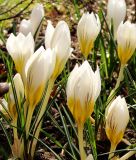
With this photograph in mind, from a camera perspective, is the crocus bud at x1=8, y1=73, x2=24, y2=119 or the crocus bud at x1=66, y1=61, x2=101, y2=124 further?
the crocus bud at x1=8, y1=73, x2=24, y2=119

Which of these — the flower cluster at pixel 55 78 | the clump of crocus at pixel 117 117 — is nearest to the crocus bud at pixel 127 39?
the flower cluster at pixel 55 78

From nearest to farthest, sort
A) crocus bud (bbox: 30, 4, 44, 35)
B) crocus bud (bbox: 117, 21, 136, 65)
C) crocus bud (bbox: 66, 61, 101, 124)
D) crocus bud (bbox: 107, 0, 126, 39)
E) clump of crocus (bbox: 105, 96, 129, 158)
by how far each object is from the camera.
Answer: crocus bud (bbox: 66, 61, 101, 124), clump of crocus (bbox: 105, 96, 129, 158), crocus bud (bbox: 117, 21, 136, 65), crocus bud (bbox: 30, 4, 44, 35), crocus bud (bbox: 107, 0, 126, 39)

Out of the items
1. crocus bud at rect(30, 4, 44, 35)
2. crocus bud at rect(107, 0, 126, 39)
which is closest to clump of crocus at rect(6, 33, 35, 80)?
crocus bud at rect(30, 4, 44, 35)

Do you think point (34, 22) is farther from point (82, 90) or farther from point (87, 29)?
point (82, 90)

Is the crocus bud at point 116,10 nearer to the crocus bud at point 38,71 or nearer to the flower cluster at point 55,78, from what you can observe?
the flower cluster at point 55,78

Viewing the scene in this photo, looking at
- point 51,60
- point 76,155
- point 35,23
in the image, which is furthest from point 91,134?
point 35,23

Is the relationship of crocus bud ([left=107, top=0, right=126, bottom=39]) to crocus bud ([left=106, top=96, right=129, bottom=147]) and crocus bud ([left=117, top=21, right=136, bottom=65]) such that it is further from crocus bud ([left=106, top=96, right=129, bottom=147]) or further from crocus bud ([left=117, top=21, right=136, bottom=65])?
crocus bud ([left=106, top=96, right=129, bottom=147])

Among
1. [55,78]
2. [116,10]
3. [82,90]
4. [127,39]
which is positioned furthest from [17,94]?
[116,10]
